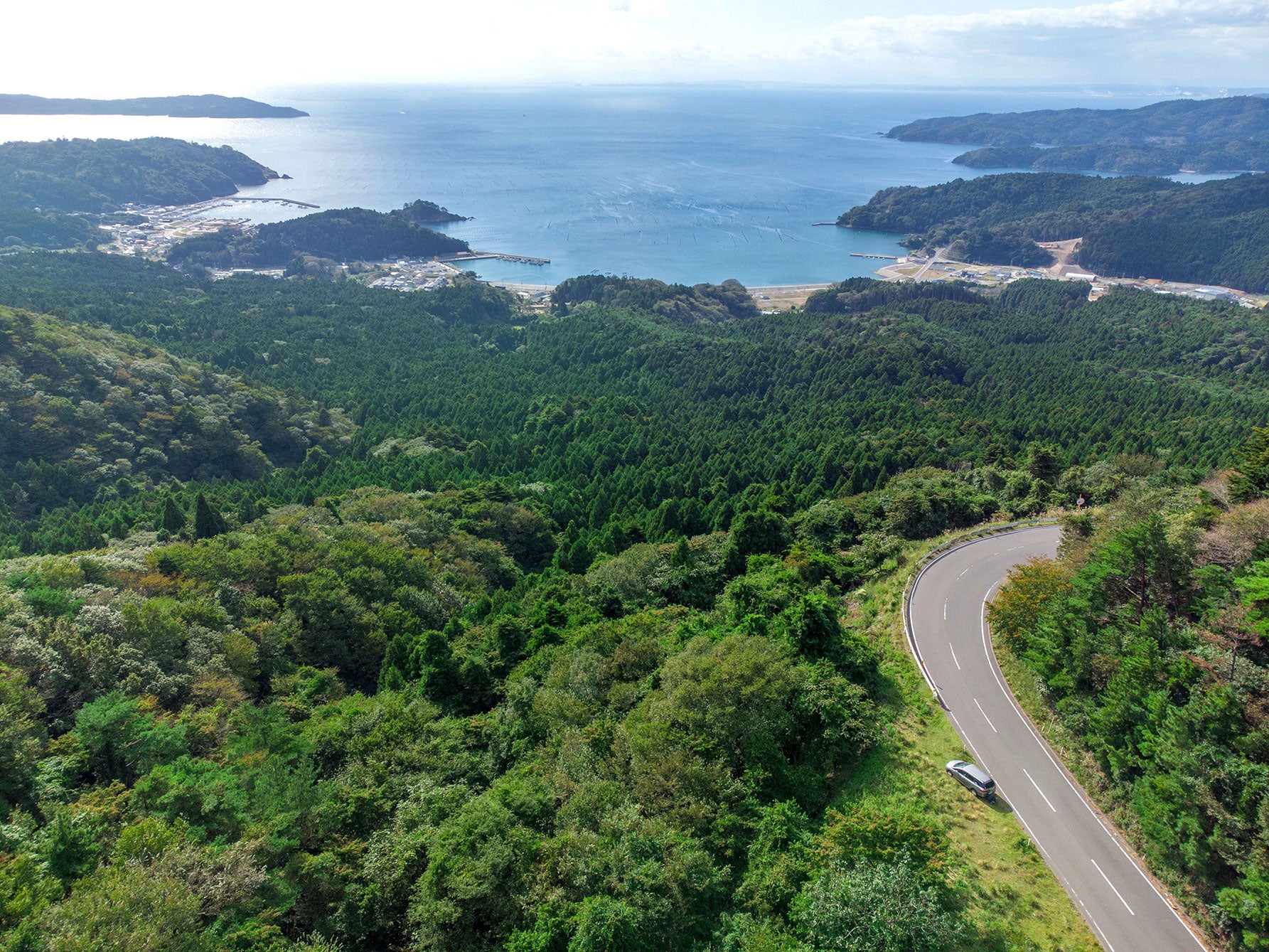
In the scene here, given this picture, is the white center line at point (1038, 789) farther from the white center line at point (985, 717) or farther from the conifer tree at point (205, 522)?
the conifer tree at point (205, 522)

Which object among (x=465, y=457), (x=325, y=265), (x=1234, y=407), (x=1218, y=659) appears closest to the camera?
(x=1218, y=659)

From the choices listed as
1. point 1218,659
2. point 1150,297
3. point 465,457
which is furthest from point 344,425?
point 1150,297

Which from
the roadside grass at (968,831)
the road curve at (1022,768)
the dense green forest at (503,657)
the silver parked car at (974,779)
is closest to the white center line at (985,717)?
the road curve at (1022,768)

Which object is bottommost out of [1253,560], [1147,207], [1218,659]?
[1218,659]

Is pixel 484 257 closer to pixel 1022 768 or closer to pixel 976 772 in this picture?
pixel 1022 768

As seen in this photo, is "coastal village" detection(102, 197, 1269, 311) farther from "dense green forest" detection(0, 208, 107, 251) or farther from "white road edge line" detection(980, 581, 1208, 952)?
"white road edge line" detection(980, 581, 1208, 952)

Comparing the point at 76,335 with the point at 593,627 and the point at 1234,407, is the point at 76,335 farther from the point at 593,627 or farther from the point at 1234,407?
the point at 1234,407

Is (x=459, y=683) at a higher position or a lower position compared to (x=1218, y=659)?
lower

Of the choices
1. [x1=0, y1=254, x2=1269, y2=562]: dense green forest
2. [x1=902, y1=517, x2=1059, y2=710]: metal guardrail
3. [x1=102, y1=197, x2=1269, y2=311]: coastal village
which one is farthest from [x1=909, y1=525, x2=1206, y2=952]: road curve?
[x1=102, y1=197, x2=1269, y2=311]: coastal village
